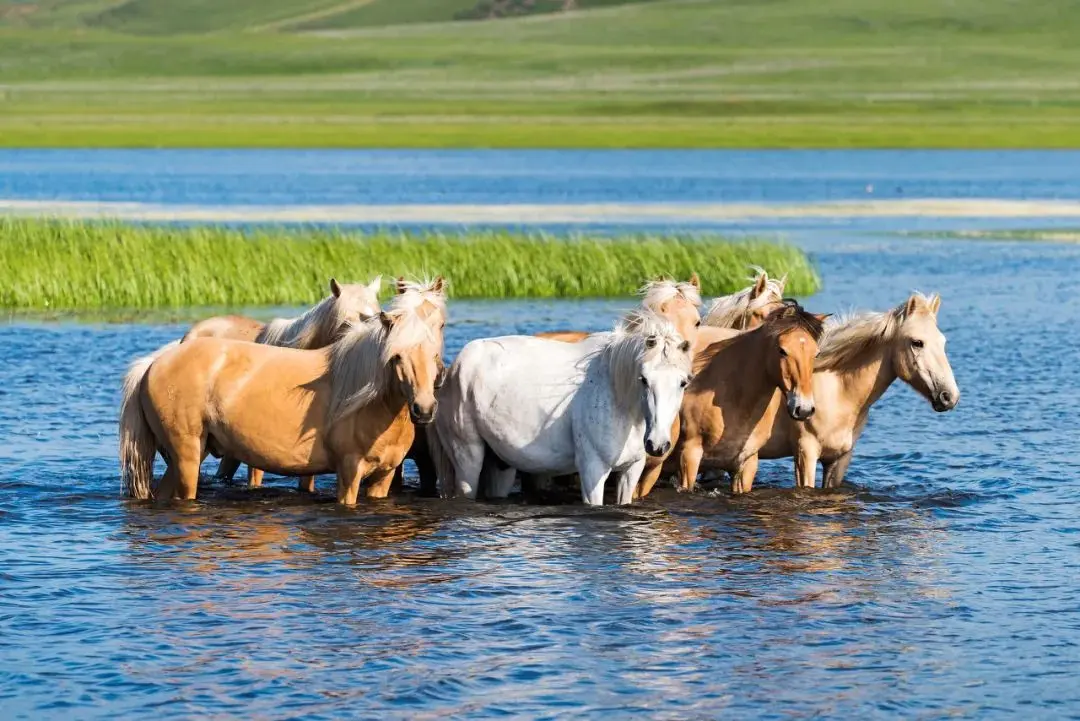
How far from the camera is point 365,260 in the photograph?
31094 mm

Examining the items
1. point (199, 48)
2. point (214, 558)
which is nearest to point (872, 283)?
point (214, 558)

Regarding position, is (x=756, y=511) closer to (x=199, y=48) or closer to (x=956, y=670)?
(x=956, y=670)

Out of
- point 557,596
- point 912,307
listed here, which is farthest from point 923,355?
Answer: point 557,596

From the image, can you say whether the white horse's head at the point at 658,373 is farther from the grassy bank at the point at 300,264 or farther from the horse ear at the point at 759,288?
the grassy bank at the point at 300,264

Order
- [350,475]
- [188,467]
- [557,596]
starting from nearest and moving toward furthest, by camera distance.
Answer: [557,596]
[350,475]
[188,467]

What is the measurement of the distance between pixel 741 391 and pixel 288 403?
3424 millimetres

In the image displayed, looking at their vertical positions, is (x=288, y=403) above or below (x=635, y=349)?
below

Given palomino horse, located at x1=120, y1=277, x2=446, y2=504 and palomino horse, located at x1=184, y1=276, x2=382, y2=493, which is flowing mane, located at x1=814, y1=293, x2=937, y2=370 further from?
palomino horse, located at x1=184, y1=276, x2=382, y2=493

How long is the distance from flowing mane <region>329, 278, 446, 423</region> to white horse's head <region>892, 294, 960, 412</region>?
12.2 ft

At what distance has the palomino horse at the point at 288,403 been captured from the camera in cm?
1246

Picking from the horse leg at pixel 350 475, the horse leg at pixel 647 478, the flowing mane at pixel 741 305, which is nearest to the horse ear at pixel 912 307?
the flowing mane at pixel 741 305

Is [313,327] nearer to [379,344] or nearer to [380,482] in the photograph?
[380,482]

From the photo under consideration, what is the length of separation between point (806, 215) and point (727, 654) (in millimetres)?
45085

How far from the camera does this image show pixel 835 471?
14375 millimetres
